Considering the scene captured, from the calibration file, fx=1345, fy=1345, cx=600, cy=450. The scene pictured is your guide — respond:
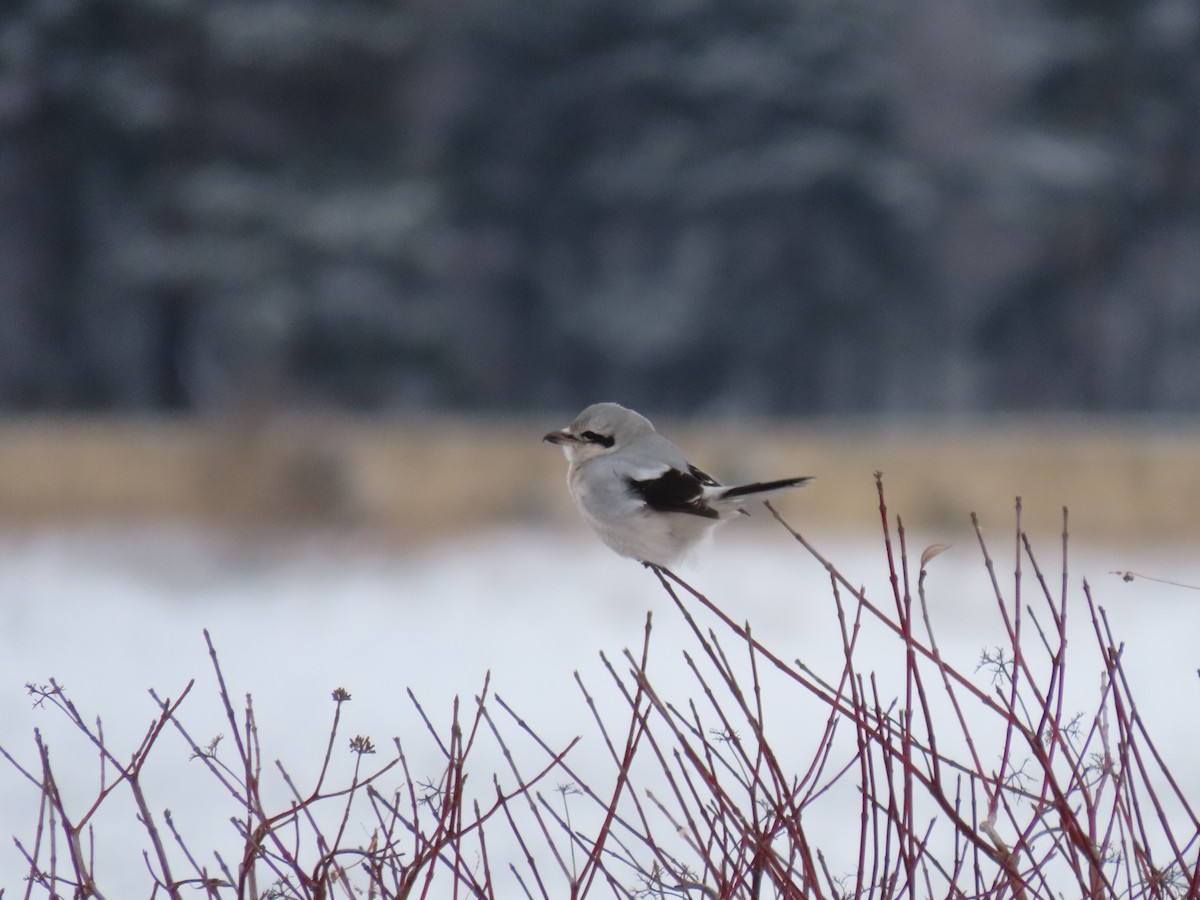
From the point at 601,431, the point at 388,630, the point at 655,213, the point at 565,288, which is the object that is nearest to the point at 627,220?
the point at 655,213

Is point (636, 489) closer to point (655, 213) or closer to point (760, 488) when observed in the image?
point (760, 488)

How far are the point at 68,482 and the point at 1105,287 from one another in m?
7.27

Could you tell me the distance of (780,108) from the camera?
8516 millimetres

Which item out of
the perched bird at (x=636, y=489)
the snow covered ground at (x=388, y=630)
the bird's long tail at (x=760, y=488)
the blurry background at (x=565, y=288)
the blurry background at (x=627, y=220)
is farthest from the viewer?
the blurry background at (x=627, y=220)

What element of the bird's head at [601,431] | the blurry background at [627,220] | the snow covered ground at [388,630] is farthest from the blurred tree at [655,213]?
the bird's head at [601,431]

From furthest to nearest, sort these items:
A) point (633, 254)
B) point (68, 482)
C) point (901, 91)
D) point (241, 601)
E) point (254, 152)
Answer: point (633, 254), point (901, 91), point (254, 152), point (68, 482), point (241, 601)

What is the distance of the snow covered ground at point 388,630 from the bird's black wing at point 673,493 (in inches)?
4.9

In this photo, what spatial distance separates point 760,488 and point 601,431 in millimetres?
232

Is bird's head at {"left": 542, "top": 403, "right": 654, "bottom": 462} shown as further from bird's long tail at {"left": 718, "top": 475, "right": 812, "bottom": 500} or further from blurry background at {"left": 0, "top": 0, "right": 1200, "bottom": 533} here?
blurry background at {"left": 0, "top": 0, "right": 1200, "bottom": 533}

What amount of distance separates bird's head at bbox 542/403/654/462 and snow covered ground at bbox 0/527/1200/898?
0.18 meters

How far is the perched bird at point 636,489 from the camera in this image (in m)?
1.42

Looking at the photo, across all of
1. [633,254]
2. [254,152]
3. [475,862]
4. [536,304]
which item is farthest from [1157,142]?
[475,862]

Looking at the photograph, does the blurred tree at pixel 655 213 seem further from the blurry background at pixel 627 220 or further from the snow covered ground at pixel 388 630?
the snow covered ground at pixel 388 630

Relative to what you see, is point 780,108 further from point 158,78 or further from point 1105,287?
point 158,78
